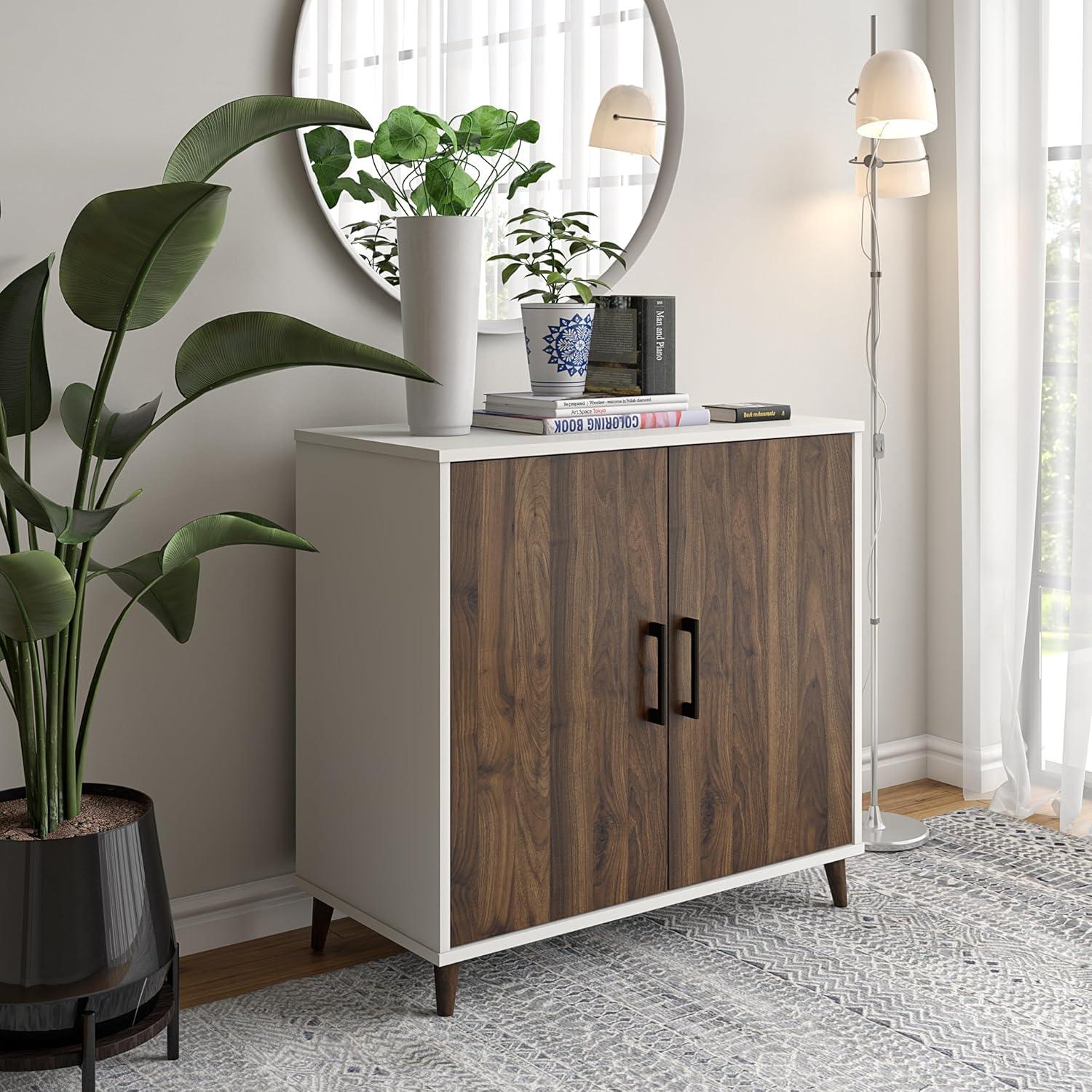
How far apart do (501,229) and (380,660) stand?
896 mm

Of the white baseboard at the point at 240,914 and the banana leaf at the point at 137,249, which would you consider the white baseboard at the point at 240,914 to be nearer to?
the white baseboard at the point at 240,914

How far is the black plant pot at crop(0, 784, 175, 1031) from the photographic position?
6.21 feet

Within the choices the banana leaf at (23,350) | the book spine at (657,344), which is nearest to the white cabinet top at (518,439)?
the book spine at (657,344)

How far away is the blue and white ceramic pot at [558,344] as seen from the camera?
8.07 ft

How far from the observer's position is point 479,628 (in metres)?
2.18

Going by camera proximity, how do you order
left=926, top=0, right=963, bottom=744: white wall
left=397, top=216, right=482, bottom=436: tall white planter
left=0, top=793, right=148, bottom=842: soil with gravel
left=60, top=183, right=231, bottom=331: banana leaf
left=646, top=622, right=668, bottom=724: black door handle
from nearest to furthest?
left=60, top=183, right=231, bottom=331: banana leaf
left=0, top=793, right=148, bottom=842: soil with gravel
left=397, top=216, right=482, bottom=436: tall white planter
left=646, top=622, right=668, bottom=724: black door handle
left=926, top=0, right=963, bottom=744: white wall

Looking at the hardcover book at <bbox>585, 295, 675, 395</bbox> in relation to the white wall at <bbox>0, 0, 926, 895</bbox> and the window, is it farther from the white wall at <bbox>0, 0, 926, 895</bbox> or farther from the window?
the window

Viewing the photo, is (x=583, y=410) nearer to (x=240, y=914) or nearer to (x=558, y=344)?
(x=558, y=344)

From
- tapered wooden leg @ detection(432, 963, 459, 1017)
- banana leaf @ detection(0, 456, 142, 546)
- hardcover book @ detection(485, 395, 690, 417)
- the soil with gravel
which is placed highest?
hardcover book @ detection(485, 395, 690, 417)

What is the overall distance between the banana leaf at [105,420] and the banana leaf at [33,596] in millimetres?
354

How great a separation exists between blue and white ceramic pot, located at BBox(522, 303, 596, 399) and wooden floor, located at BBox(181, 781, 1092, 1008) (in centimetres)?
106

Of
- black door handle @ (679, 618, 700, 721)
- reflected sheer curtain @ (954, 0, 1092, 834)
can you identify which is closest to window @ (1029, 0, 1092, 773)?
reflected sheer curtain @ (954, 0, 1092, 834)

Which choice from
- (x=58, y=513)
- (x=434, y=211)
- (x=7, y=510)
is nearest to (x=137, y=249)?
(x=58, y=513)

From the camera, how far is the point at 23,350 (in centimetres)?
204
